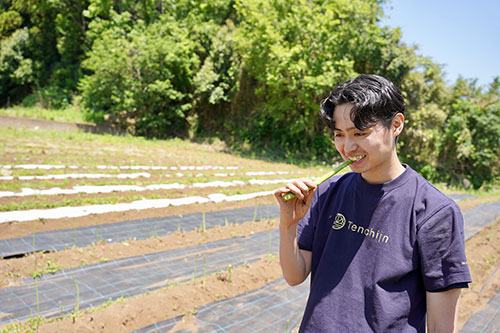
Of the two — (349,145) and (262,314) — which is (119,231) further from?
(349,145)

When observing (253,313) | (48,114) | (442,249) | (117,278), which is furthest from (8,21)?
(442,249)

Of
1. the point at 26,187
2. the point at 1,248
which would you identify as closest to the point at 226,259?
the point at 1,248

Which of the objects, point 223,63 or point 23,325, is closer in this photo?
point 23,325

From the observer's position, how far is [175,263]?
147 inches

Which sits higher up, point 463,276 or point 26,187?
point 463,276

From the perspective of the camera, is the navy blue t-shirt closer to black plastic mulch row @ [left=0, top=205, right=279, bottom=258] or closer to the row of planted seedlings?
the row of planted seedlings

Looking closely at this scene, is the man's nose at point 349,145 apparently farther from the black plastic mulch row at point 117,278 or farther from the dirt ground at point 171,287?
the black plastic mulch row at point 117,278

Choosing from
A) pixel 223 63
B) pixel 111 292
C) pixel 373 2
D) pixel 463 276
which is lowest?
pixel 111 292

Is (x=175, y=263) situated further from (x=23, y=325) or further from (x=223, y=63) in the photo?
(x=223, y=63)

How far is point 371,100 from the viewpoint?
106 cm

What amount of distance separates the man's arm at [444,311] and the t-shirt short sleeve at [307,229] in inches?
17.8

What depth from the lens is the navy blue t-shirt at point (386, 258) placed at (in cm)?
100

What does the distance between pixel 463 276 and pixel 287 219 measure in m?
0.56

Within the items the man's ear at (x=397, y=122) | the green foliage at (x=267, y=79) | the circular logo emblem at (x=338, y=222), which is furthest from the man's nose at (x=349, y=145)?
the green foliage at (x=267, y=79)
